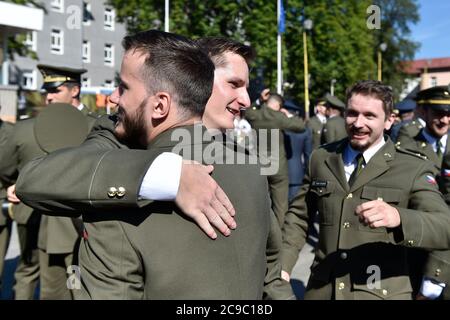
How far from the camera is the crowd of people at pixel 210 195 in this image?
1.48m

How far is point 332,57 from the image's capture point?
32.7m

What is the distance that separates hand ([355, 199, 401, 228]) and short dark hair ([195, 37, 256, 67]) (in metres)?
0.89

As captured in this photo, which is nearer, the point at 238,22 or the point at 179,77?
the point at 179,77

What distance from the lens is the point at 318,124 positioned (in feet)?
36.9

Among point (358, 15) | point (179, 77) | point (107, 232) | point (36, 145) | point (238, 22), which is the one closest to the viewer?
point (107, 232)

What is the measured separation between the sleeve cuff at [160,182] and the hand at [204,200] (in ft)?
0.07

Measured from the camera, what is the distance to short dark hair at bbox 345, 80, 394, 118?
10.6ft

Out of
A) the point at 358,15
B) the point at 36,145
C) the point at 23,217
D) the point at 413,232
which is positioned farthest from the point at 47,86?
the point at 358,15

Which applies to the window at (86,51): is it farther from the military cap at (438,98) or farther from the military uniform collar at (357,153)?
the military uniform collar at (357,153)

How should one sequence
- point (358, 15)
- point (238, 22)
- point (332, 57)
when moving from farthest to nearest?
point (358, 15), point (332, 57), point (238, 22)

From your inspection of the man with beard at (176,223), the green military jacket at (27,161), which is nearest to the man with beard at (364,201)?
the man with beard at (176,223)

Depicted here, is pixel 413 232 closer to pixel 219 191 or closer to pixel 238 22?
pixel 219 191

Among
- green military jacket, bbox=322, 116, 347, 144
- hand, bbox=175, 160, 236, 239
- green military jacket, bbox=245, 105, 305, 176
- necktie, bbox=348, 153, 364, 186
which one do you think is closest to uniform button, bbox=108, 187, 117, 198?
hand, bbox=175, 160, 236, 239

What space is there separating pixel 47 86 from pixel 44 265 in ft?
5.40
